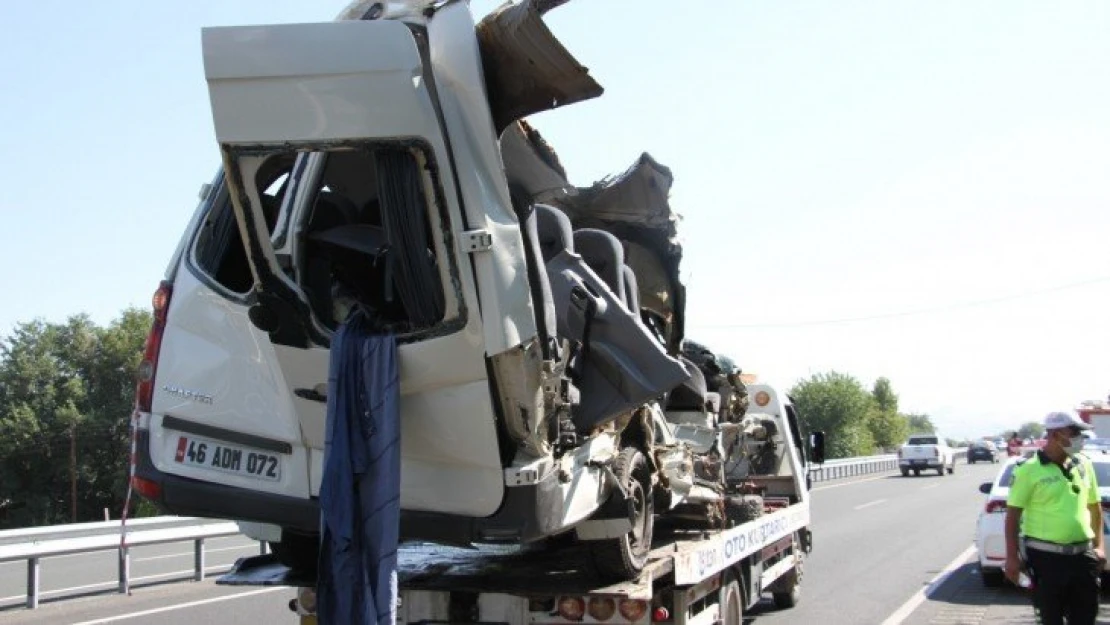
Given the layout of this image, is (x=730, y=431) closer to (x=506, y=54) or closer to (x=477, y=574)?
(x=477, y=574)

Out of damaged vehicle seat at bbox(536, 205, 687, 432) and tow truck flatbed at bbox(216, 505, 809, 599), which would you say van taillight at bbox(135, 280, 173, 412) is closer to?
tow truck flatbed at bbox(216, 505, 809, 599)

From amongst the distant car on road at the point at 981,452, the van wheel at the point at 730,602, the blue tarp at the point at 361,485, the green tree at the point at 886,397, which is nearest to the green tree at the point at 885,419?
the green tree at the point at 886,397

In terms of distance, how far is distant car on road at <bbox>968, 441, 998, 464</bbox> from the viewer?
2312 inches

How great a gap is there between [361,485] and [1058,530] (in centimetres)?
404

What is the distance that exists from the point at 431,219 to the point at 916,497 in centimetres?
2500

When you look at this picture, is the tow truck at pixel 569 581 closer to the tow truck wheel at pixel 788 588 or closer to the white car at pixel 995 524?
the tow truck wheel at pixel 788 588

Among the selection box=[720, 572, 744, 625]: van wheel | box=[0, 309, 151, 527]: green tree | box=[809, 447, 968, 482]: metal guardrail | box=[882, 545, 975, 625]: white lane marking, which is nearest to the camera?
box=[720, 572, 744, 625]: van wheel

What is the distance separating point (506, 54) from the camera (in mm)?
4191

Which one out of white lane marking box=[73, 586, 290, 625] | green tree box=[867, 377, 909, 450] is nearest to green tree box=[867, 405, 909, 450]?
green tree box=[867, 377, 909, 450]

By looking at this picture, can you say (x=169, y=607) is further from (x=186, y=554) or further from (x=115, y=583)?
(x=186, y=554)

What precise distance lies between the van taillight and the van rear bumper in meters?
0.33

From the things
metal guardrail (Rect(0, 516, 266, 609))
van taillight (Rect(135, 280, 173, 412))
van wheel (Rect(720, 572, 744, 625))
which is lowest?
van wheel (Rect(720, 572, 744, 625))

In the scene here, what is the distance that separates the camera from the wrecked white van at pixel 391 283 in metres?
3.98

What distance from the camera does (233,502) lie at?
4656 mm
